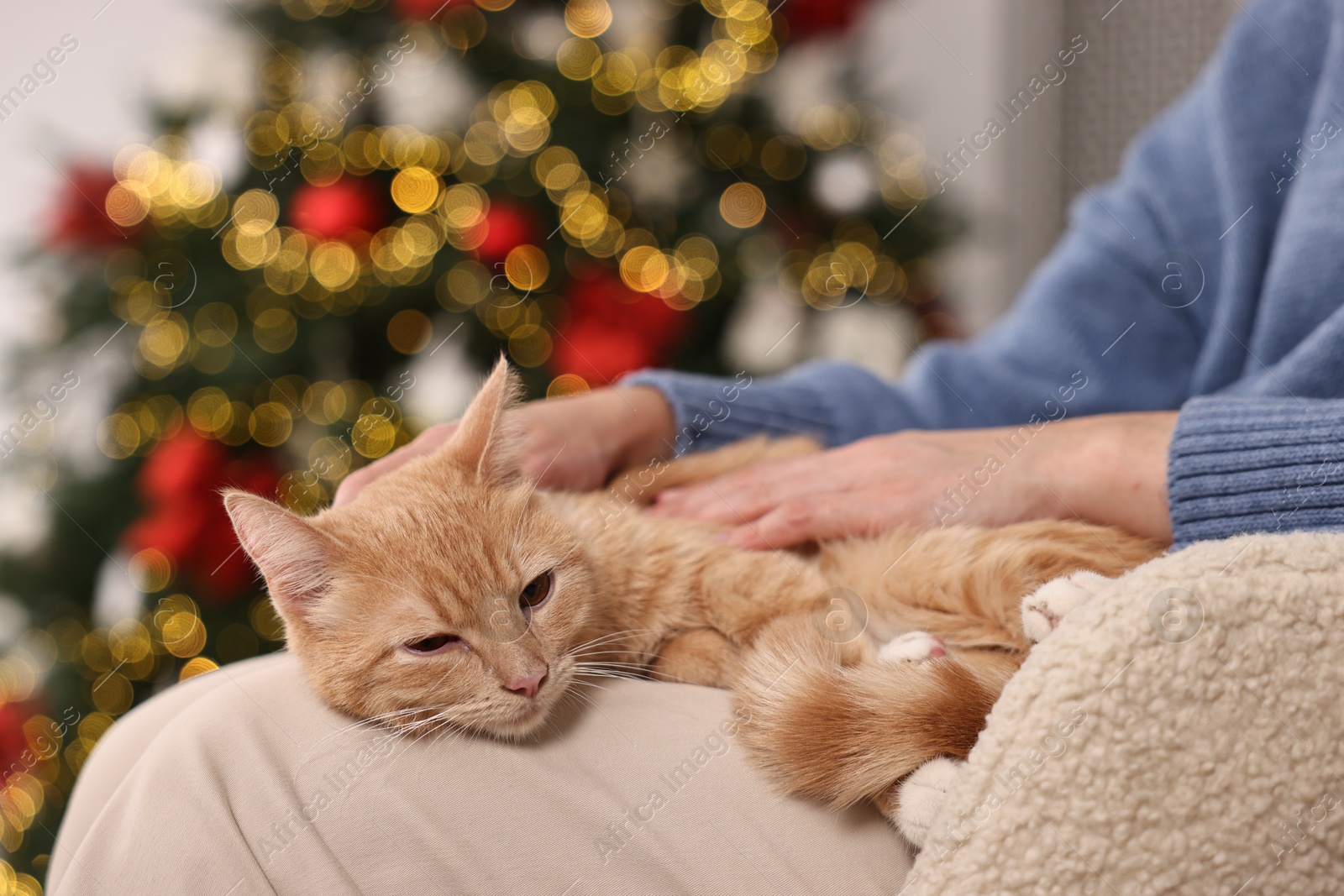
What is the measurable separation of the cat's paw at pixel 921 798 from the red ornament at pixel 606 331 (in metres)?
1.50

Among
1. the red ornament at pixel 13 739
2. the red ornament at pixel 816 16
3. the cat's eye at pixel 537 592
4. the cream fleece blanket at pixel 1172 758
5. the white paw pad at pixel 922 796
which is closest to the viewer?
the cream fleece blanket at pixel 1172 758

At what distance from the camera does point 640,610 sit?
1.06 meters

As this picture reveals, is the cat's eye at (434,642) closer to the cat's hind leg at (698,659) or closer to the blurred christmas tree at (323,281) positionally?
the cat's hind leg at (698,659)

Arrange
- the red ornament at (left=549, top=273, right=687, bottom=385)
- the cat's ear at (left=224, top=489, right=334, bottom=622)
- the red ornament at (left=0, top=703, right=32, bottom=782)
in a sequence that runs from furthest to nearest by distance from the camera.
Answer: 1. the red ornament at (left=549, top=273, right=687, bottom=385)
2. the red ornament at (left=0, top=703, right=32, bottom=782)
3. the cat's ear at (left=224, top=489, right=334, bottom=622)

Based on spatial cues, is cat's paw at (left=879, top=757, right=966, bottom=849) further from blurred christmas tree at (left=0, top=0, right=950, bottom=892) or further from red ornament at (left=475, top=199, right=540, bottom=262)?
red ornament at (left=475, top=199, right=540, bottom=262)

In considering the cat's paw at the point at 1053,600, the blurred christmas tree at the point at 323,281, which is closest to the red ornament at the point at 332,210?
the blurred christmas tree at the point at 323,281

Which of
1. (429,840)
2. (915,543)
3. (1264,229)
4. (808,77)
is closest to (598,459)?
(915,543)

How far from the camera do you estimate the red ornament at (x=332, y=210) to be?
1.91 m

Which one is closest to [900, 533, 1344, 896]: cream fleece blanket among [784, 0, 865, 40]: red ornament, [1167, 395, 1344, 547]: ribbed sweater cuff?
[1167, 395, 1344, 547]: ribbed sweater cuff

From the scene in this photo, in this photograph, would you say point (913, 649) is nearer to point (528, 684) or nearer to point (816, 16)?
point (528, 684)

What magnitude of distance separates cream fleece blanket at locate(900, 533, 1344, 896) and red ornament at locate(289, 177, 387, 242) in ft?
5.82

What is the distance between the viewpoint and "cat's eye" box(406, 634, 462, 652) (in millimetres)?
871

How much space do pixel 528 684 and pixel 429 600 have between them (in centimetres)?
14

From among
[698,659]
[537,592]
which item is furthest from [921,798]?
[537,592]
